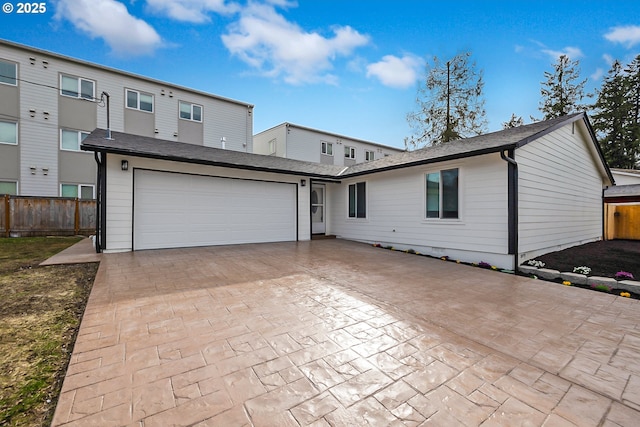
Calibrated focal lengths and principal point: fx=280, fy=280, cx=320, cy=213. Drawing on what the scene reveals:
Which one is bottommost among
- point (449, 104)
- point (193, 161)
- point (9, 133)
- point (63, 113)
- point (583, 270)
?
point (583, 270)

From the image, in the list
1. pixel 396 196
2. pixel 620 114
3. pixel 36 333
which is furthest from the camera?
pixel 620 114

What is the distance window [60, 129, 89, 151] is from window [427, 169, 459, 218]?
15555mm

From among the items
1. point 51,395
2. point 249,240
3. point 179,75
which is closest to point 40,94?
point 179,75

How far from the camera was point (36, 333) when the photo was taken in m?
2.82

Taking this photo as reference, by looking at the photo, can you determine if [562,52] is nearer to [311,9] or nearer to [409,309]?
[311,9]

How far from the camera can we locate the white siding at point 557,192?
6.70 meters

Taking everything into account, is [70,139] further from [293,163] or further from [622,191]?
[622,191]

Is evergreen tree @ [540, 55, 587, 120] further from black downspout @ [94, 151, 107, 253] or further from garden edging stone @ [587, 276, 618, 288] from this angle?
black downspout @ [94, 151, 107, 253]

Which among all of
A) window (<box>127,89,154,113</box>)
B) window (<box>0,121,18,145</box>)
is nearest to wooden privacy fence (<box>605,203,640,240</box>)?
window (<box>127,89,154,113</box>)

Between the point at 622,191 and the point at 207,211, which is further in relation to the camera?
the point at 622,191

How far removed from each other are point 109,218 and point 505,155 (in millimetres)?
9830

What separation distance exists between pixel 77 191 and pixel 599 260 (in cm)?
1923

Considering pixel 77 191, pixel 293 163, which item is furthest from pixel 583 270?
pixel 77 191

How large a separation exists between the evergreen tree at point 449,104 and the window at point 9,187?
2053cm
